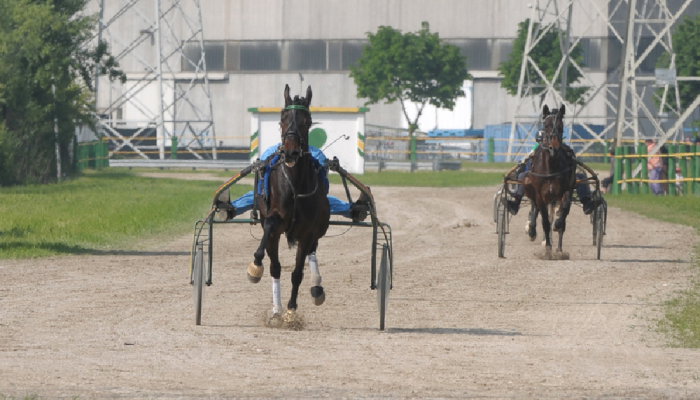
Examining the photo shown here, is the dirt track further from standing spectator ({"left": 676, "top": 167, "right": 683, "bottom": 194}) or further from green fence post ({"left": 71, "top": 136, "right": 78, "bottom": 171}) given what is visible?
green fence post ({"left": 71, "top": 136, "right": 78, "bottom": 171})

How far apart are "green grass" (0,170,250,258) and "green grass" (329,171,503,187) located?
5.89 metres

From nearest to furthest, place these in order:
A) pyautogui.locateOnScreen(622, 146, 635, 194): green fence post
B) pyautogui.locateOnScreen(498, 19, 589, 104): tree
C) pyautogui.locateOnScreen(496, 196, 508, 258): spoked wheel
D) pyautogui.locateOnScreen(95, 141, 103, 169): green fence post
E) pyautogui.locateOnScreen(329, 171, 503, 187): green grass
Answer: pyautogui.locateOnScreen(496, 196, 508, 258): spoked wheel
pyautogui.locateOnScreen(622, 146, 635, 194): green fence post
pyautogui.locateOnScreen(329, 171, 503, 187): green grass
pyautogui.locateOnScreen(95, 141, 103, 169): green fence post
pyautogui.locateOnScreen(498, 19, 589, 104): tree

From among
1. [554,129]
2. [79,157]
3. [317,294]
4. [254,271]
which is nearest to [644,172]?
[554,129]

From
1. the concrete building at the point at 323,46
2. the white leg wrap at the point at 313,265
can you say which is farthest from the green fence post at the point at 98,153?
the white leg wrap at the point at 313,265

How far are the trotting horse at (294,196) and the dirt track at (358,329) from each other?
0.75 meters

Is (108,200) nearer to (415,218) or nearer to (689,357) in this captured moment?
(415,218)

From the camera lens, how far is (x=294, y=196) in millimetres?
10039

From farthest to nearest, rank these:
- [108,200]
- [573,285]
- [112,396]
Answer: [108,200] < [573,285] < [112,396]

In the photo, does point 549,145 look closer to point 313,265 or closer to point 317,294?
point 313,265

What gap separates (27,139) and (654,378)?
1216 inches

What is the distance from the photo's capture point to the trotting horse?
9.89 m

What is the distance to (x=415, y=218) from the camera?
25.4 m

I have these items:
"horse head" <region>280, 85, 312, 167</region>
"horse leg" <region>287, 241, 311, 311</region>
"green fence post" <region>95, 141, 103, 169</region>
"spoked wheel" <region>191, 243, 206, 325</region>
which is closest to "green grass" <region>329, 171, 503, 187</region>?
"green fence post" <region>95, 141, 103, 169</region>

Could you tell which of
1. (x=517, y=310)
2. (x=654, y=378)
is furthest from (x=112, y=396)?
(x=517, y=310)
